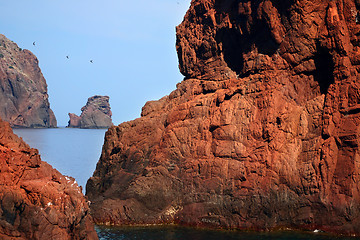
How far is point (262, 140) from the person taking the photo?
55.4 meters

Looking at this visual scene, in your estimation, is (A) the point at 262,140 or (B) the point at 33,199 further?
(A) the point at 262,140

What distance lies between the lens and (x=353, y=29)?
54.4 metres

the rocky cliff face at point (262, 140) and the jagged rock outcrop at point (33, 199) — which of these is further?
the rocky cliff face at point (262, 140)

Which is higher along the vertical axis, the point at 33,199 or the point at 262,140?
the point at 262,140

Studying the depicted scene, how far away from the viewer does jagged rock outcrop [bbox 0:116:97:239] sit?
32531 millimetres

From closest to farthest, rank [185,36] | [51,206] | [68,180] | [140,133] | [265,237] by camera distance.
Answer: [51,206]
[68,180]
[265,237]
[140,133]
[185,36]

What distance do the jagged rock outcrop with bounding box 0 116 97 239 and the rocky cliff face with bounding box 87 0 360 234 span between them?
20.2 metres

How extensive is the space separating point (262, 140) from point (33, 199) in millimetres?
27442

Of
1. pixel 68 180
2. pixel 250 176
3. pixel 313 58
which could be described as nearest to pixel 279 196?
pixel 250 176

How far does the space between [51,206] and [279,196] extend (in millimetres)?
25321

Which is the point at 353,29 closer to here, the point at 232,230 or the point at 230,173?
the point at 230,173

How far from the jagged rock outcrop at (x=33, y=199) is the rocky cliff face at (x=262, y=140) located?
20.2 m

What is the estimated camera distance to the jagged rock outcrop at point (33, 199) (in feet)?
107

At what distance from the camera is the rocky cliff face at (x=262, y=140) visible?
52281mm
